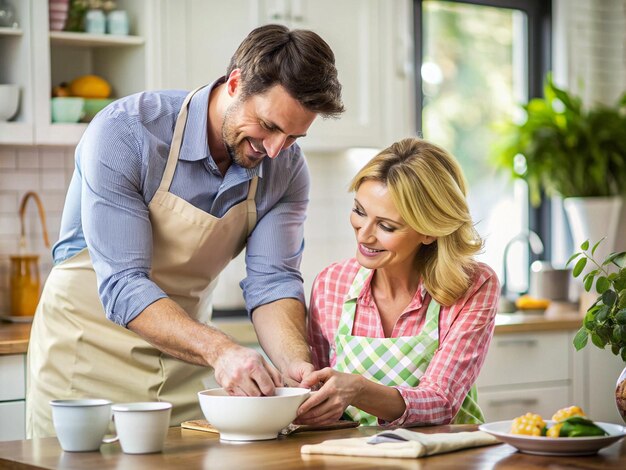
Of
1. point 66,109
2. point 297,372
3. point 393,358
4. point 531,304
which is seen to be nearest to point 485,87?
point 531,304

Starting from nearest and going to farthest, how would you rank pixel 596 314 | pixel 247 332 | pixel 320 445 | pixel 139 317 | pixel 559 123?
pixel 320 445 → pixel 596 314 → pixel 139 317 → pixel 247 332 → pixel 559 123

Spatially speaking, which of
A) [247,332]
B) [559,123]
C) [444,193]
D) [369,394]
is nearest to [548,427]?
[369,394]

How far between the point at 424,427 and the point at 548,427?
0.41m

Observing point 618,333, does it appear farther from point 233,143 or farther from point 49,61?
point 49,61

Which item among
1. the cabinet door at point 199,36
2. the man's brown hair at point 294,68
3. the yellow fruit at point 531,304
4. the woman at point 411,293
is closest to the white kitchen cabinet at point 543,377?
the yellow fruit at point 531,304

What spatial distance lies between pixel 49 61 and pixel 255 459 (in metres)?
2.34

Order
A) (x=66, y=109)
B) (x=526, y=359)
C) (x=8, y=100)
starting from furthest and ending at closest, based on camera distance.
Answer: (x=526, y=359) < (x=66, y=109) < (x=8, y=100)

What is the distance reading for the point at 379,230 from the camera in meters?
2.62

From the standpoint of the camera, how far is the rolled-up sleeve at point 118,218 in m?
2.28

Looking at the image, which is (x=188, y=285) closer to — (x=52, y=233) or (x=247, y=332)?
(x=247, y=332)

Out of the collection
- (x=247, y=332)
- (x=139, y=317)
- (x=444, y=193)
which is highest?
(x=444, y=193)

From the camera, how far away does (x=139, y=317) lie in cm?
227

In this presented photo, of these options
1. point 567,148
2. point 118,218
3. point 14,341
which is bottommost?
point 14,341

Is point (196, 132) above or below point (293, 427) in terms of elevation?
above
